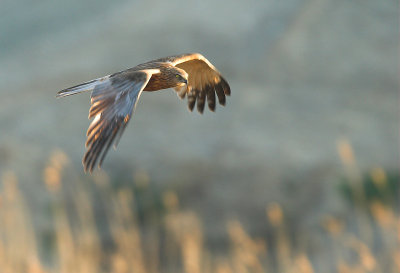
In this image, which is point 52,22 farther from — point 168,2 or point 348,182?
point 348,182

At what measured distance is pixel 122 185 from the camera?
22.0 ft

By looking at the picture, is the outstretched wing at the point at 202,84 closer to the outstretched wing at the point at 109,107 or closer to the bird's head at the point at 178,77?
the bird's head at the point at 178,77

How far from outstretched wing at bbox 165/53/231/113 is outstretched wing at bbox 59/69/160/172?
1.04 m

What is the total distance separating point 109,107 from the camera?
9.99 feet

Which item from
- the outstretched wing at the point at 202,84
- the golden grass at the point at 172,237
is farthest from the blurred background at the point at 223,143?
the outstretched wing at the point at 202,84

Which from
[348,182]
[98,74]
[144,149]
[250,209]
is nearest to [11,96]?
[98,74]

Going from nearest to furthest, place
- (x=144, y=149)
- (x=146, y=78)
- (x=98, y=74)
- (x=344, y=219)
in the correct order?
→ 1. (x=146, y=78)
2. (x=344, y=219)
3. (x=144, y=149)
4. (x=98, y=74)

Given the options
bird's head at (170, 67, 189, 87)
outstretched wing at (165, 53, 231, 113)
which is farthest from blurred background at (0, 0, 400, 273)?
bird's head at (170, 67, 189, 87)

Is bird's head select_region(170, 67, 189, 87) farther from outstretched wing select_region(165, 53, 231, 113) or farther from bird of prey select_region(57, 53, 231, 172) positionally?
outstretched wing select_region(165, 53, 231, 113)

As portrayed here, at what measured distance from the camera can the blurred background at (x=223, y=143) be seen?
6.09 meters

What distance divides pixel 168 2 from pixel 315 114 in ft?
8.07

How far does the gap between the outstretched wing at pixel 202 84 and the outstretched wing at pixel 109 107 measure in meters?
1.04

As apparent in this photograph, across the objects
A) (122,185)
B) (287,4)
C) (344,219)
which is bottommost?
(344,219)

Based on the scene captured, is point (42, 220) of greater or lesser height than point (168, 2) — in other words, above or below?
below
